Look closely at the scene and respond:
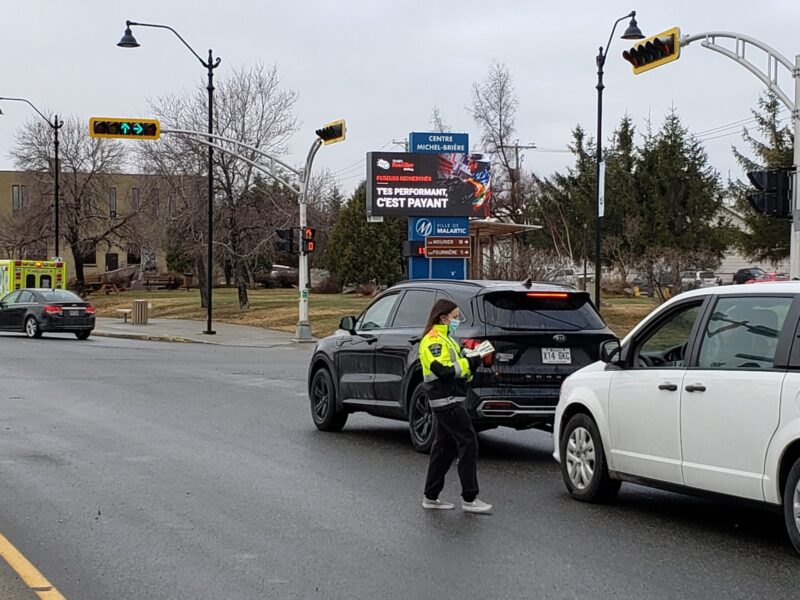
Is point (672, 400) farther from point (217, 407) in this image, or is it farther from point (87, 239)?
point (87, 239)

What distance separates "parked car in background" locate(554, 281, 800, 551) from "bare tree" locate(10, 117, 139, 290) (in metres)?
61.0

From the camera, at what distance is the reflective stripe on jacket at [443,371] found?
8625mm

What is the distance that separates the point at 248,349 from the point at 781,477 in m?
24.8

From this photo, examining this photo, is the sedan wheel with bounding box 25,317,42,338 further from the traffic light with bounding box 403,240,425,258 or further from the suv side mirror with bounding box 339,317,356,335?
the suv side mirror with bounding box 339,317,356,335

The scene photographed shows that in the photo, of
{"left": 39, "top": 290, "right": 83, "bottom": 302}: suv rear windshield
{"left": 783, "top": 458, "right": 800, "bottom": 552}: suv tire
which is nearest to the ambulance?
{"left": 39, "top": 290, "right": 83, "bottom": 302}: suv rear windshield

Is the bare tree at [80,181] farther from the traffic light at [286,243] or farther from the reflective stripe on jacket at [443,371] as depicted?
the reflective stripe on jacket at [443,371]

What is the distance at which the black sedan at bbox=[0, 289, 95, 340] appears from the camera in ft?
111

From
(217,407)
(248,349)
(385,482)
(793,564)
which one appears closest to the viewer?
(793,564)

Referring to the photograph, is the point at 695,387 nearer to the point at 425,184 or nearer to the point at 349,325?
the point at 349,325

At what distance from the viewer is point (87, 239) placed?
68125 millimetres

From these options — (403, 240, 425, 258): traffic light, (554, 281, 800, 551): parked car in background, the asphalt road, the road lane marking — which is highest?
(403, 240, 425, 258): traffic light

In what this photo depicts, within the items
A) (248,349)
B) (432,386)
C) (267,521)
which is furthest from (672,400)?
(248,349)

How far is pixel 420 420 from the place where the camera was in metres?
11.5

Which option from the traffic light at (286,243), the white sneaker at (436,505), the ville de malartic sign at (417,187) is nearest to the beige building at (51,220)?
the ville de malartic sign at (417,187)
